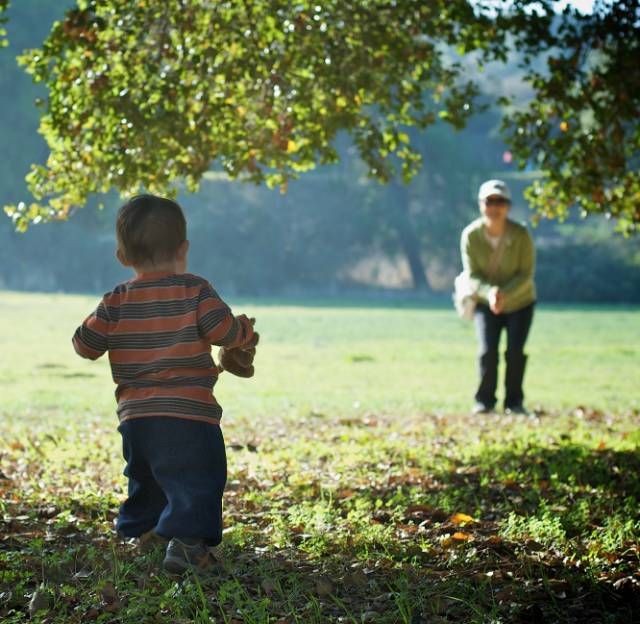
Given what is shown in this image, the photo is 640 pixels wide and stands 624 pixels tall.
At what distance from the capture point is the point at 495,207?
10.9 m

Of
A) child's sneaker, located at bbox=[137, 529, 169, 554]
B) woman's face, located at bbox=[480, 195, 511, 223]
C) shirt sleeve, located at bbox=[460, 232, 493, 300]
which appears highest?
woman's face, located at bbox=[480, 195, 511, 223]

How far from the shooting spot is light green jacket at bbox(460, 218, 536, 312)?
36.1ft

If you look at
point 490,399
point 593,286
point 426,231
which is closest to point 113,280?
point 426,231

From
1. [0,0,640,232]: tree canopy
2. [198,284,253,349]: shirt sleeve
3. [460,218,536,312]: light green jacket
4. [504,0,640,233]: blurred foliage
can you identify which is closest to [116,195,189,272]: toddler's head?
[198,284,253,349]: shirt sleeve

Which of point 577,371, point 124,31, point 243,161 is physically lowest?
→ point 577,371

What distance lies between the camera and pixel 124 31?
862cm

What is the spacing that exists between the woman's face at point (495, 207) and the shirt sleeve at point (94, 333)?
6.39 meters

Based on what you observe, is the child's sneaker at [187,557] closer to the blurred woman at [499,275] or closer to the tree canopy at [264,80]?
the tree canopy at [264,80]

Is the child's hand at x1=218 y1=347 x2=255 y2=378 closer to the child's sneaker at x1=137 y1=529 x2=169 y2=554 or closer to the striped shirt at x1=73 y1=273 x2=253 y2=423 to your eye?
the striped shirt at x1=73 y1=273 x2=253 y2=423

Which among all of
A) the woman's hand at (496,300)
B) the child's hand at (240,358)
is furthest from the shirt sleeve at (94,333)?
the woman's hand at (496,300)

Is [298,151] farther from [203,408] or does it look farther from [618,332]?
[618,332]

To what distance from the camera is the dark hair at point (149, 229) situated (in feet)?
16.5

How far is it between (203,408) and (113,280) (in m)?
49.1

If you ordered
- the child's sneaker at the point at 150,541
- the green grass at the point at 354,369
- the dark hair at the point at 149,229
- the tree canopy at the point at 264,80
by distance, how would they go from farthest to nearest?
the green grass at the point at 354,369 → the tree canopy at the point at 264,80 → the child's sneaker at the point at 150,541 → the dark hair at the point at 149,229
